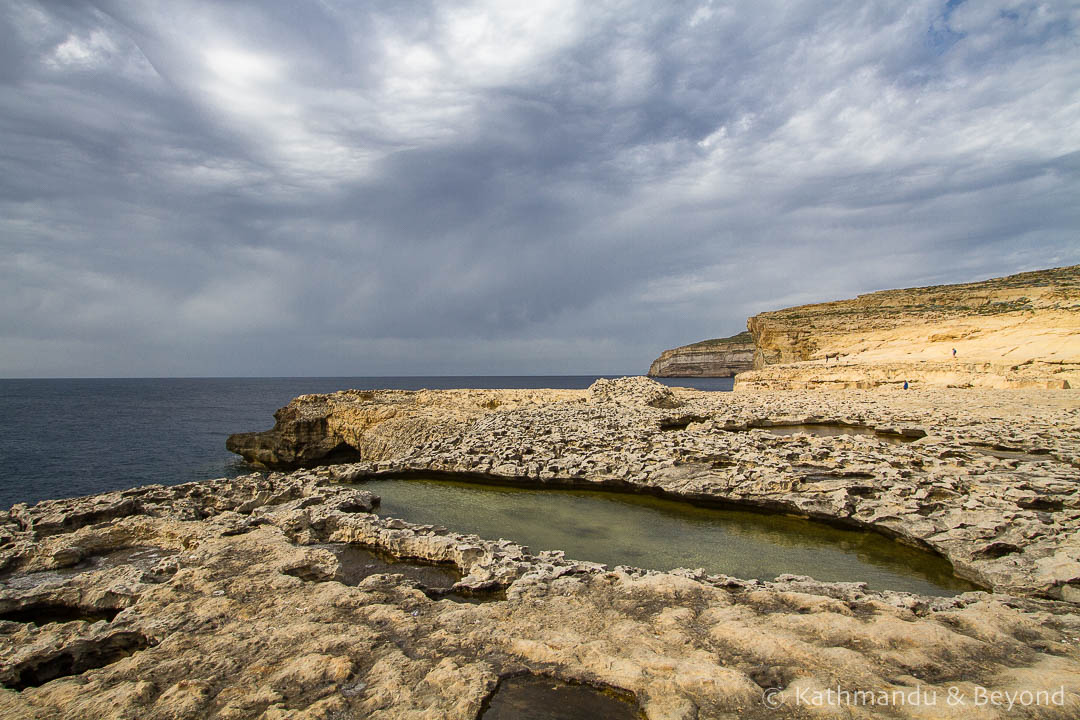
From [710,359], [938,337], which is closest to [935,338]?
[938,337]

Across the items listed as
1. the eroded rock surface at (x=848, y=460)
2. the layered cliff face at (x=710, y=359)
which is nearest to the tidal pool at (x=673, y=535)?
the eroded rock surface at (x=848, y=460)

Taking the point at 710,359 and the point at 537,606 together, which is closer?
the point at 537,606

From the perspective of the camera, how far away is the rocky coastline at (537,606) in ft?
11.3

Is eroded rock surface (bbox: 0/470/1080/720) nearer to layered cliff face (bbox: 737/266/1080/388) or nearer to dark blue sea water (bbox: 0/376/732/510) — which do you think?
dark blue sea water (bbox: 0/376/732/510)

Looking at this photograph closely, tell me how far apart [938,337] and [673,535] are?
30.4 metres

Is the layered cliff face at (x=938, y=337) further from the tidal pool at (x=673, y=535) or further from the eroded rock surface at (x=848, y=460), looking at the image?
the tidal pool at (x=673, y=535)

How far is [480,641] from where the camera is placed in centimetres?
421

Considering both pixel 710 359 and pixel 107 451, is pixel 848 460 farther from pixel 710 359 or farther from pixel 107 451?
pixel 710 359

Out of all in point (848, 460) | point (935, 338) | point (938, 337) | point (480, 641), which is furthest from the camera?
point (935, 338)

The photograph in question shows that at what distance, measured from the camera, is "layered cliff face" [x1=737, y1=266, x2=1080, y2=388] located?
74.5 ft

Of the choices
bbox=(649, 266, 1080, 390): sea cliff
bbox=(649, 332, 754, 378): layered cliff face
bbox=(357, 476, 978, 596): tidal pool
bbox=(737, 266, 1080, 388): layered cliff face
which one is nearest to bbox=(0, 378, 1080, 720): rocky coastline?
bbox=(357, 476, 978, 596): tidal pool

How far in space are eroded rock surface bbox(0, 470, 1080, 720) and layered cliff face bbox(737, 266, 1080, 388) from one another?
2379 centimetres

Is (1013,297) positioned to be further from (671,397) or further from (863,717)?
(863,717)

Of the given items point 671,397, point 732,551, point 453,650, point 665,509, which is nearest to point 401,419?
point 671,397
